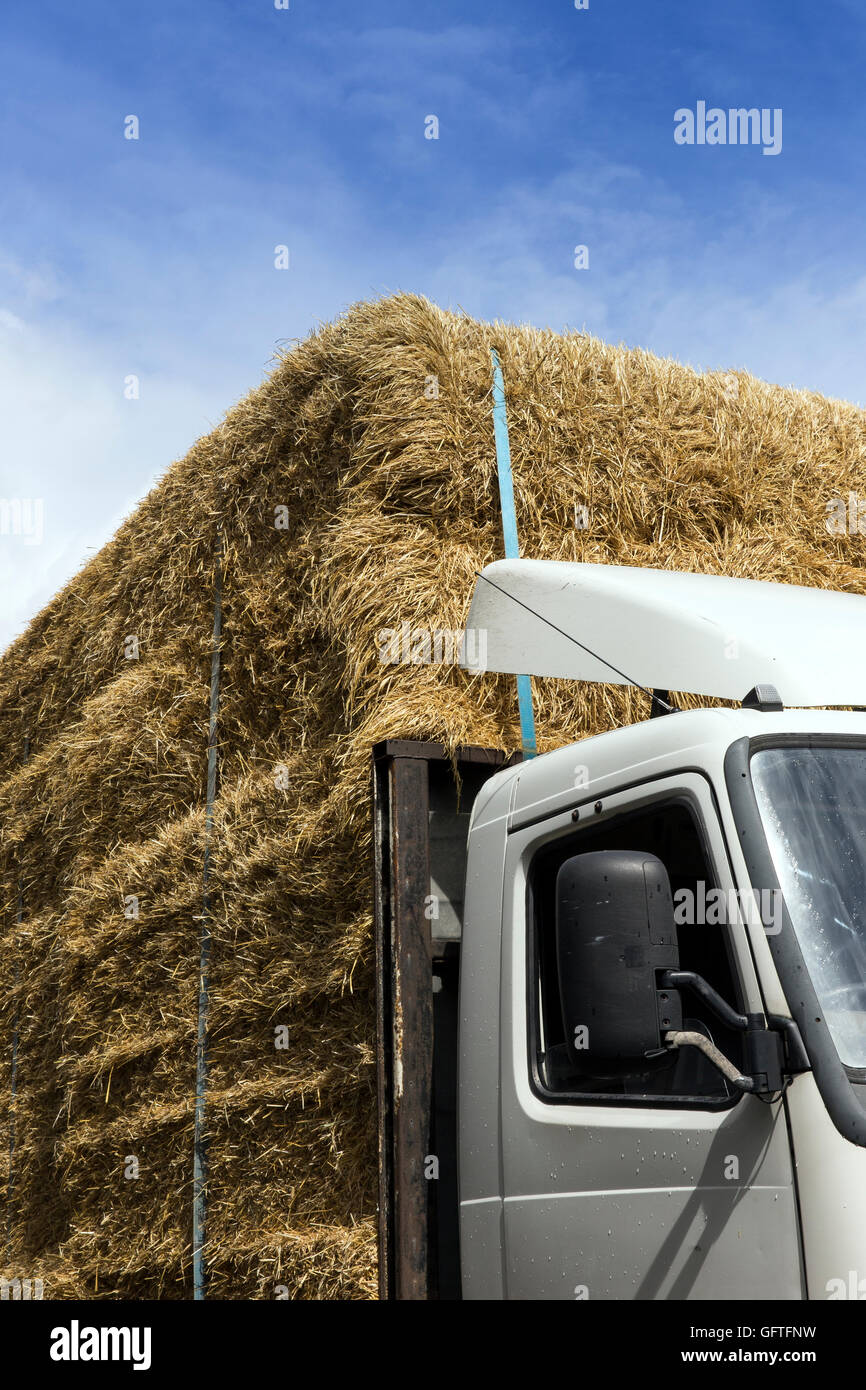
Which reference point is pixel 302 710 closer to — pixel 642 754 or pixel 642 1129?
A: pixel 642 754

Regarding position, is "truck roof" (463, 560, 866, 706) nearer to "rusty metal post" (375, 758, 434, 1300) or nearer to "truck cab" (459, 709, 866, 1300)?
"truck cab" (459, 709, 866, 1300)

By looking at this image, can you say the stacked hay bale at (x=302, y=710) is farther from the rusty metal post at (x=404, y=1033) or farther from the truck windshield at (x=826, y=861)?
the truck windshield at (x=826, y=861)

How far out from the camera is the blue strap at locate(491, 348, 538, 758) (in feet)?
13.8

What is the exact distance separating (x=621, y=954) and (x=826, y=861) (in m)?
0.48

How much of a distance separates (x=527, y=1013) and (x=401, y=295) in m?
2.91

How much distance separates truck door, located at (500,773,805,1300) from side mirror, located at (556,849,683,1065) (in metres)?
0.12

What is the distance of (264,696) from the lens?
5.09m

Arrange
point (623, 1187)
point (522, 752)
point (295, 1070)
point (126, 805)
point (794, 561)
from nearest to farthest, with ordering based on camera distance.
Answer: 1. point (623, 1187)
2. point (522, 752)
3. point (295, 1070)
4. point (794, 561)
5. point (126, 805)

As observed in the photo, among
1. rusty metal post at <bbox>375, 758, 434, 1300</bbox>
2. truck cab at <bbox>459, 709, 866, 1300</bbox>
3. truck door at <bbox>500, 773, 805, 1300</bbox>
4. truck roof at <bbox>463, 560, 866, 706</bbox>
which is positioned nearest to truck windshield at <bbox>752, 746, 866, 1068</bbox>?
truck cab at <bbox>459, 709, 866, 1300</bbox>

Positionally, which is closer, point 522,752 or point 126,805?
point 522,752

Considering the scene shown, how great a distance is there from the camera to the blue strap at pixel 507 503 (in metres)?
4.20

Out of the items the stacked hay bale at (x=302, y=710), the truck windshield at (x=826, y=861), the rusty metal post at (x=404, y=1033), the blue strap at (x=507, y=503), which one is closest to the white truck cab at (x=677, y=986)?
the truck windshield at (x=826, y=861)
